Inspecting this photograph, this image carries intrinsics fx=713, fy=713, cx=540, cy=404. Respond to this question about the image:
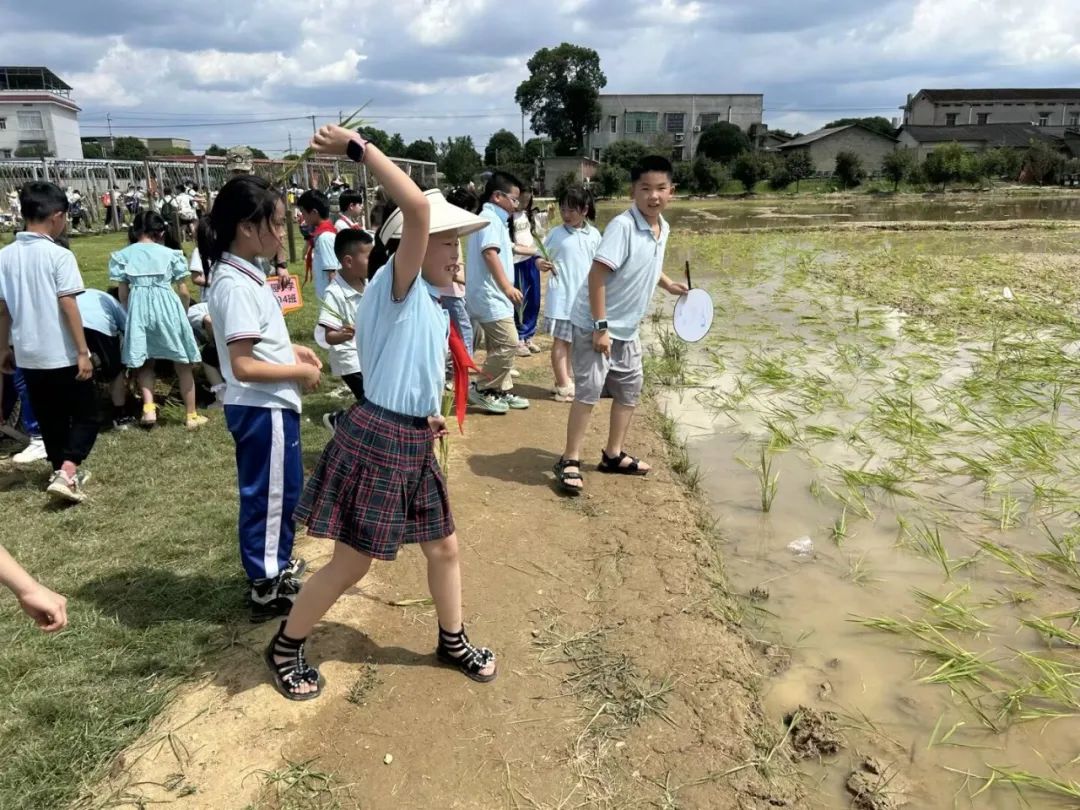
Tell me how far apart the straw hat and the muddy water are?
2.17m

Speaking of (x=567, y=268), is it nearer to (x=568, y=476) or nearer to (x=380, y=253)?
(x=568, y=476)

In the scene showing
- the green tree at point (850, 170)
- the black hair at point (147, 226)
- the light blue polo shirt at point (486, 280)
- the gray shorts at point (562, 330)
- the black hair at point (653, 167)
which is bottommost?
the gray shorts at point (562, 330)

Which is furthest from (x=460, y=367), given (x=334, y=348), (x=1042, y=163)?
(x=1042, y=163)

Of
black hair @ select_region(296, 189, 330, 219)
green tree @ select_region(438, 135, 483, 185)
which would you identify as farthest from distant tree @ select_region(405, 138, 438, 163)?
black hair @ select_region(296, 189, 330, 219)

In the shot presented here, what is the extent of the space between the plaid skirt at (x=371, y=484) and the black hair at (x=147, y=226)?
4.15 meters

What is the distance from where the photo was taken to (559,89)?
76875mm

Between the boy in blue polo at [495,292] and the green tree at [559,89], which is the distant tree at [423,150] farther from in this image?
the boy in blue polo at [495,292]

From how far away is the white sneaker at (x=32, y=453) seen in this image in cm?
513

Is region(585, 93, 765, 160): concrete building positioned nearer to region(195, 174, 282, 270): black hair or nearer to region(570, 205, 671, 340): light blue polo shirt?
region(570, 205, 671, 340): light blue polo shirt

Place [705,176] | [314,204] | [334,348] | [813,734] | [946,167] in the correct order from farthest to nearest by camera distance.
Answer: [705,176], [946,167], [314,204], [334,348], [813,734]

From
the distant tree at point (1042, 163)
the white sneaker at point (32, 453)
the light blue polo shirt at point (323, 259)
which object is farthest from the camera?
the distant tree at point (1042, 163)

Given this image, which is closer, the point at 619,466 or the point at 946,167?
the point at 619,466

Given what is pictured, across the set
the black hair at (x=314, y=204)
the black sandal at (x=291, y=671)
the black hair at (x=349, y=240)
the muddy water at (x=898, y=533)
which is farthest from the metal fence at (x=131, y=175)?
the black sandal at (x=291, y=671)

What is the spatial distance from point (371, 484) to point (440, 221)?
0.93m
